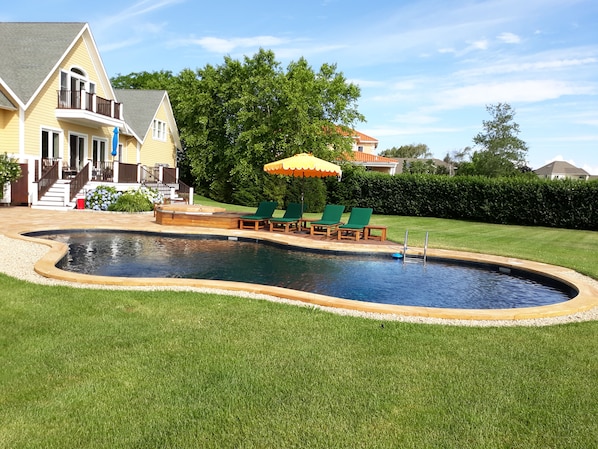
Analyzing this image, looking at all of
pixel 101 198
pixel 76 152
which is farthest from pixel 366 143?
pixel 101 198

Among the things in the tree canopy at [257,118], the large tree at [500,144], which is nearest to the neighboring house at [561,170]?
the large tree at [500,144]

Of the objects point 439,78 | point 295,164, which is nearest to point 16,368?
point 295,164

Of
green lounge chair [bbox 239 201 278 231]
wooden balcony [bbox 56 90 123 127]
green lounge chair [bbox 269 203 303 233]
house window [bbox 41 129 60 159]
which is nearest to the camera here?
green lounge chair [bbox 269 203 303 233]

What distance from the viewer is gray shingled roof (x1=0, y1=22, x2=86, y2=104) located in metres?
24.2

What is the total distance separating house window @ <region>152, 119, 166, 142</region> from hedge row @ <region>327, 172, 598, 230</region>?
46.4ft

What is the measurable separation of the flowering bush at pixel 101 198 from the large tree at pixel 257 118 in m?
10.3

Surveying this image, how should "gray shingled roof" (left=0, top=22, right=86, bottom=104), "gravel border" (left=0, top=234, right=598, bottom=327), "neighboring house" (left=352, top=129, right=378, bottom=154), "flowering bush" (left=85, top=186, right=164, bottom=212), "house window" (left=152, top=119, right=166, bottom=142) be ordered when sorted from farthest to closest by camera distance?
1. "neighboring house" (left=352, top=129, right=378, bottom=154)
2. "house window" (left=152, top=119, right=166, bottom=142)
3. "gray shingled roof" (left=0, top=22, right=86, bottom=104)
4. "flowering bush" (left=85, top=186, right=164, bottom=212)
5. "gravel border" (left=0, top=234, right=598, bottom=327)

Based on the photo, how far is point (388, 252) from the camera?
13.5m

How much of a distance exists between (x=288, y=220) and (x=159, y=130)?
24096 millimetres

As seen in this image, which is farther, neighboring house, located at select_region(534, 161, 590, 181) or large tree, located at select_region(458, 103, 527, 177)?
neighboring house, located at select_region(534, 161, 590, 181)

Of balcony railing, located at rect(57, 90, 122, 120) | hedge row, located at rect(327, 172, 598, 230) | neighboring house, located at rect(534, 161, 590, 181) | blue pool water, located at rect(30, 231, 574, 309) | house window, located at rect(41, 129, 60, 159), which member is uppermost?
neighboring house, located at rect(534, 161, 590, 181)

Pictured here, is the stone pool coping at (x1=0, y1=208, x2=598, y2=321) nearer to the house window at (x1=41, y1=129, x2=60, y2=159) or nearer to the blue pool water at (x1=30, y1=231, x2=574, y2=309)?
the blue pool water at (x1=30, y1=231, x2=574, y2=309)

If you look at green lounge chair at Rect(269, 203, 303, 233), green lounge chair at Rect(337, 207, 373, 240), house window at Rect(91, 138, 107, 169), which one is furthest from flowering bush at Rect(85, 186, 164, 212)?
green lounge chair at Rect(337, 207, 373, 240)

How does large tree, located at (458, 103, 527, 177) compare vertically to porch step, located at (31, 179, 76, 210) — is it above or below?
above
